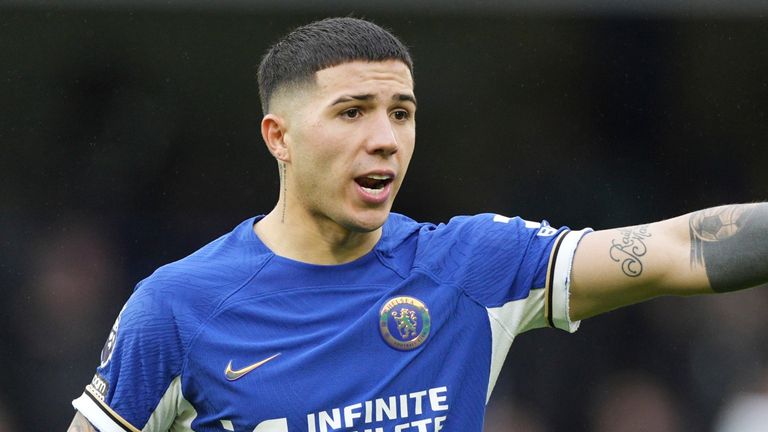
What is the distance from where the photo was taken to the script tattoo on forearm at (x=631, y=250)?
2.99 metres

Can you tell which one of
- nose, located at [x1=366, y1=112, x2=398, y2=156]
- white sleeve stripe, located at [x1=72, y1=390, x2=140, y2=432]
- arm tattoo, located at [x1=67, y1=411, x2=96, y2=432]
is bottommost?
arm tattoo, located at [x1=67, y1=411, x2=96, y2=432]

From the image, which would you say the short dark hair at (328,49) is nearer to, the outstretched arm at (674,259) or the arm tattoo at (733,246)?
the outstretched arm at (674,259)

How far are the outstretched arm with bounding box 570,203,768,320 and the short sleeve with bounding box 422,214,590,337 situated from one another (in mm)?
47

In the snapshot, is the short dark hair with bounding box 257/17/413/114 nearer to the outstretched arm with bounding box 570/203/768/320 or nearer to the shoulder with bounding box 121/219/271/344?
the shoulder with bounding box 121/219/271/344

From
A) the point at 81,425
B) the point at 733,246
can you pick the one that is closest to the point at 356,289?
the point at 81,425

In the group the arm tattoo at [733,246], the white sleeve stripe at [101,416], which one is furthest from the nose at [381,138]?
the white sleeve stripe at [101,416]

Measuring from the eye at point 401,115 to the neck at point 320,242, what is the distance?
329mm

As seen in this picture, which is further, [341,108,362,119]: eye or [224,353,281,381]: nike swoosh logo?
[341,108,362,119]: eye

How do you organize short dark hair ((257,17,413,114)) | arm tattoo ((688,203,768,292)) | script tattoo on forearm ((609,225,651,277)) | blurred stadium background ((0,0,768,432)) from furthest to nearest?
1. blurred stadium background ((0,0,768,432))
2. short dark hair ((257,17,413,114))
3. script tattoo on forearm ((609,225,651,277))
4. arm tattoo ((688,203,768,292))

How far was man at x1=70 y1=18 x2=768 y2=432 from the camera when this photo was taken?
3.03 m

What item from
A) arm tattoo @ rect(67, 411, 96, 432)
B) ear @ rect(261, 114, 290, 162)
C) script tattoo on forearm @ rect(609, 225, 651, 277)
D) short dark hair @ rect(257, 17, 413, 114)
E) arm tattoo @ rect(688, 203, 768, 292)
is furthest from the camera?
ear @ rect(261, 114, 290, 162)

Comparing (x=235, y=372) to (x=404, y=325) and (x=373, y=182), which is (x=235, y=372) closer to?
(x=404, y=325)

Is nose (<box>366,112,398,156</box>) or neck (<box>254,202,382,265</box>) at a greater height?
nose (<box>366,112,398,156</box>)

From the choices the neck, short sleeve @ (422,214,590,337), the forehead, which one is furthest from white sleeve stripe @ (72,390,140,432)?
the forehead
